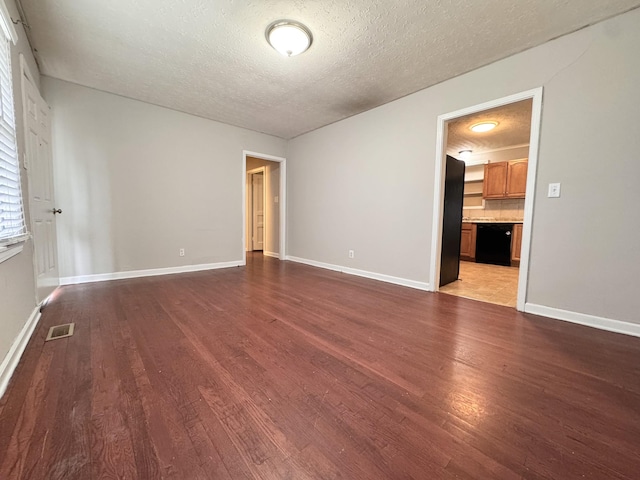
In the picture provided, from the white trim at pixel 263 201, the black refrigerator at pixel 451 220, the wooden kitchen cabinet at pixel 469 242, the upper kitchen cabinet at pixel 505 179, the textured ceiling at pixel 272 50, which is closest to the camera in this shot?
the textured ceiling at pixel 272 50

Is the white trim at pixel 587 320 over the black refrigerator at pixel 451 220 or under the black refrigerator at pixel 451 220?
under

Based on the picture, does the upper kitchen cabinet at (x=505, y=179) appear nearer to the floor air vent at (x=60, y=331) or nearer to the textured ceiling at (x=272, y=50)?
the textured ceiling at (x=272, y=50)

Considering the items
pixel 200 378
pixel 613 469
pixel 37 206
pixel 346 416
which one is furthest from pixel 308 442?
pixel 37 206

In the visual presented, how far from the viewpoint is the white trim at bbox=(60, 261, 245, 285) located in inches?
130

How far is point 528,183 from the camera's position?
8.15ft

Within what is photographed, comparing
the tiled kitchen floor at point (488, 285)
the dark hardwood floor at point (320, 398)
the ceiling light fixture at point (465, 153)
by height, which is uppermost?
the ceiling light fixture at point (465, 153)

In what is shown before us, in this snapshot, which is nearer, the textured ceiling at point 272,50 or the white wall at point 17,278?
the white wall at point 17,278

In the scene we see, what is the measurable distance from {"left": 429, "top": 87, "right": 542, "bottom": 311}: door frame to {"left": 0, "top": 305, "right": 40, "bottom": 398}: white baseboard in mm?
3594

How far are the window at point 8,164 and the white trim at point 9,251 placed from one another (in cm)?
4

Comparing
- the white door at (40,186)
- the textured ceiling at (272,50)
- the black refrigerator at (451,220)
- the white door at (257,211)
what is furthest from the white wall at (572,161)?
the white door at (257,211)

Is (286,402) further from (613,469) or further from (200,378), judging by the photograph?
(613,469)

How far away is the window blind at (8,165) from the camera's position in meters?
1.53

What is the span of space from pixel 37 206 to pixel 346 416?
337cm

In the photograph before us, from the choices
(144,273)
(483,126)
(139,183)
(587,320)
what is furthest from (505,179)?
(144,273)
